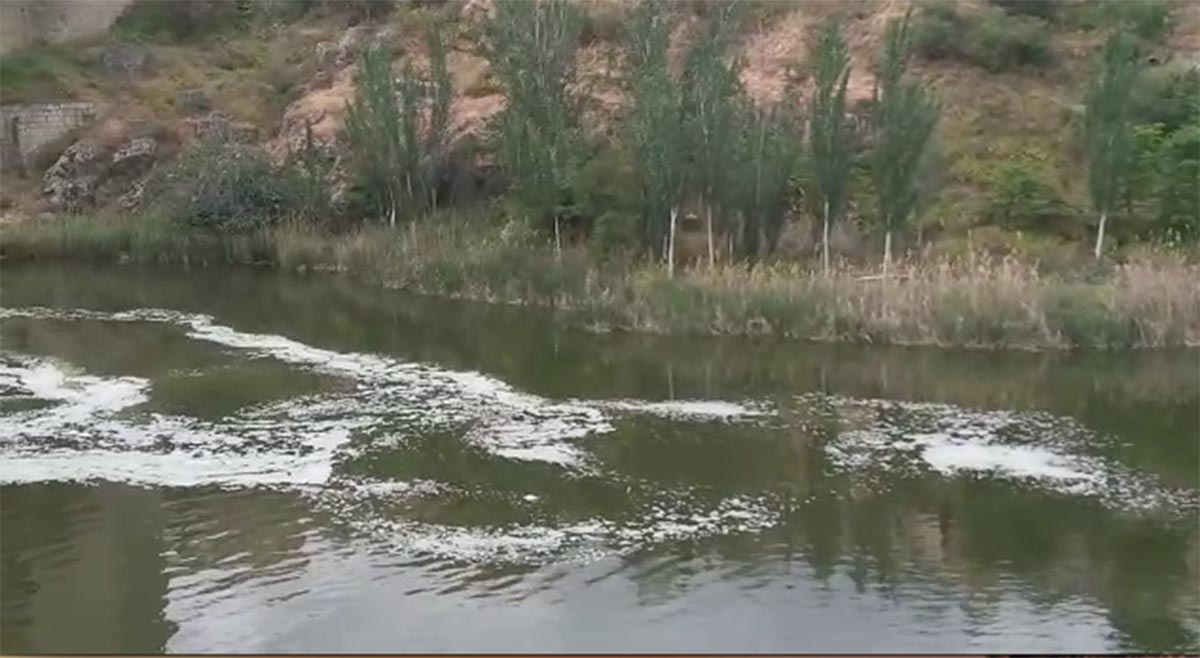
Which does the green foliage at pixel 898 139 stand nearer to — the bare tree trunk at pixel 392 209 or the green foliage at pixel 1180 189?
the green foliage at pixel 1180 189

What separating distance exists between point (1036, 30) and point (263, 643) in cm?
2372

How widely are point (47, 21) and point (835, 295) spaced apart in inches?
1131

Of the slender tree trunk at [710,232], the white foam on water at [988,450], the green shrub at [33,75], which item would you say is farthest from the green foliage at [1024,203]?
the green shrub at [33,75]

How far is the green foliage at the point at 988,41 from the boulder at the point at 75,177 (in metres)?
17.9

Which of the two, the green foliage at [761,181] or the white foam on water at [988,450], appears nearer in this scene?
the white foam on water at [988,450]

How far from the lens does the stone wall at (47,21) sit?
38.5m

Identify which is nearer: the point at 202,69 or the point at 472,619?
the point at 472,619

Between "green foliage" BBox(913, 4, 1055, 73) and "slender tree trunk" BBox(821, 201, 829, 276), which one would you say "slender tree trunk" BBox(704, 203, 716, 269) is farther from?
"green foliage" BBox(913, 4, 1055, 73)

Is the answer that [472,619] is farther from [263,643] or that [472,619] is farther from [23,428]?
[23,428]

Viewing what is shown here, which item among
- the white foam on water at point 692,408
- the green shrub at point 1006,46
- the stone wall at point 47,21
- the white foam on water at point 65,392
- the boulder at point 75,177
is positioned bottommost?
the white foam on water at point 692,408

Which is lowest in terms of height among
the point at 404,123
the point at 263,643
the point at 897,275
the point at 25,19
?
the point at 263,643

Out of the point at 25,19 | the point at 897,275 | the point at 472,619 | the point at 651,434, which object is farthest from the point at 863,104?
the point at 25,19

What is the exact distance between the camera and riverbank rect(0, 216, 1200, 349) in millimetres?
16891

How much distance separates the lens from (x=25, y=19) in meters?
38.8
